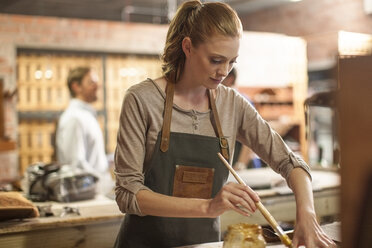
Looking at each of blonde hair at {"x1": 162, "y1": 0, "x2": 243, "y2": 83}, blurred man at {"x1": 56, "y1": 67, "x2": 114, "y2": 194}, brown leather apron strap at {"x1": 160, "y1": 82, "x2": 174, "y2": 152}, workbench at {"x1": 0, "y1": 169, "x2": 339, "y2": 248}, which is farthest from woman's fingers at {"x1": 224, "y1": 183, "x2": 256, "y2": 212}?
blurred man at {"x1": 56, "y1": 67, "x2": 114, "y2": 194}

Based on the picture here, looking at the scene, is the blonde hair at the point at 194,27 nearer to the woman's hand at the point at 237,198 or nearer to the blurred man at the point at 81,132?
the woman's hand at the point at 237,198

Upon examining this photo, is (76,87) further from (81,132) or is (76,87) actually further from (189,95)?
(189,95)

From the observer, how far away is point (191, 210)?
1.68 meters

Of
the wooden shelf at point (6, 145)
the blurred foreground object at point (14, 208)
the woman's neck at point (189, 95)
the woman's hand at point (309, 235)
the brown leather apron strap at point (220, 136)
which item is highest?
the woman's neck at point (189, 95)

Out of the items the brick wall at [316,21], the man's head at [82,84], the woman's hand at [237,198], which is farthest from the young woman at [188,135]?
the brick wall at [316,21]

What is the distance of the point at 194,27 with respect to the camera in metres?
1.92

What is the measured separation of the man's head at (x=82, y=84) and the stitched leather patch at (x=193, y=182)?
273 cm

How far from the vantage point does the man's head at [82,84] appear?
4.56 metres

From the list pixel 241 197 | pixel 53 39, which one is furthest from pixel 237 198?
pixel 53 39

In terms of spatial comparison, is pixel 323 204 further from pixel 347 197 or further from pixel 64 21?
pixel 64 21

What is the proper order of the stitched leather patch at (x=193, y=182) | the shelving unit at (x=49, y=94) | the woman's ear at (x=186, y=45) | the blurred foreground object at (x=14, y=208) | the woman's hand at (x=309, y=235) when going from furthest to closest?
1. the shelving unit at (x=49, y=94)
2. the blurred foreground object at (x=14, y=208)
3. the stitched leather patch at (x=193, y=182)
4. the woman's ear at (x=186, y=45)
5. the woman's hand at (x=309, y=235)

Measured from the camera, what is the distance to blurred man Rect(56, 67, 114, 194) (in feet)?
13.6

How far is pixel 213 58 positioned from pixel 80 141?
2554 millimetres

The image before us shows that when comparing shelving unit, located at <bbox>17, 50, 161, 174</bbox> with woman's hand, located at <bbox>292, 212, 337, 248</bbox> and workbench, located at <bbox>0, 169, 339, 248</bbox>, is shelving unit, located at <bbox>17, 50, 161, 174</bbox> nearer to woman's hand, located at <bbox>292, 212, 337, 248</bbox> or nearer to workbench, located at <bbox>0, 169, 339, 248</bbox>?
workbench, located at <bbox>0, 169, 339, 248</bbox>
